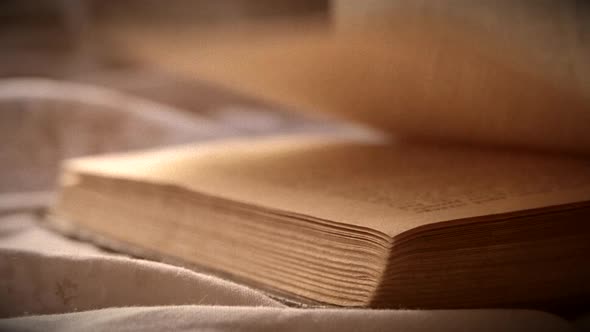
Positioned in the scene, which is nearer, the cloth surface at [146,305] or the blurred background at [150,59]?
the cloth surface at [146,305]

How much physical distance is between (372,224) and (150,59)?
820mm

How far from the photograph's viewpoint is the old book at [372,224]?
0.45m

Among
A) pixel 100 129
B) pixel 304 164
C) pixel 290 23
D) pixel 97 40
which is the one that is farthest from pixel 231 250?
pixel 97 40

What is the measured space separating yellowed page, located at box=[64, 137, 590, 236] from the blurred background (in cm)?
9

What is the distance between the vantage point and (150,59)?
1193 millimetres

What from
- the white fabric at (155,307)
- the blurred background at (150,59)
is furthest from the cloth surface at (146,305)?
the blurred background at (150,59)

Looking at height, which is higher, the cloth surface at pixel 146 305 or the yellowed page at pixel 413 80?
the yellowed page at pixel 413 80

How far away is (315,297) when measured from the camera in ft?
1.56

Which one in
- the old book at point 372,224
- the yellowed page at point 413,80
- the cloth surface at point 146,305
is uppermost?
the yellowed page at point 413,80

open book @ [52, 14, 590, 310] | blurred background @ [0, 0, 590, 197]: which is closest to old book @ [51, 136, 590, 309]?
open book @ [52, 14, 590, 310]

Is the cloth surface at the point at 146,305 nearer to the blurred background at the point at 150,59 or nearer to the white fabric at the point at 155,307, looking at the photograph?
the white fabric at the point at 155,307

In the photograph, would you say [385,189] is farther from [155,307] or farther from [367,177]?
[155,307]

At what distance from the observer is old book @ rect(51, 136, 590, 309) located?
45 centimetres

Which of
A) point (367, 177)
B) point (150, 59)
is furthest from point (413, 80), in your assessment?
point (150, 59)
